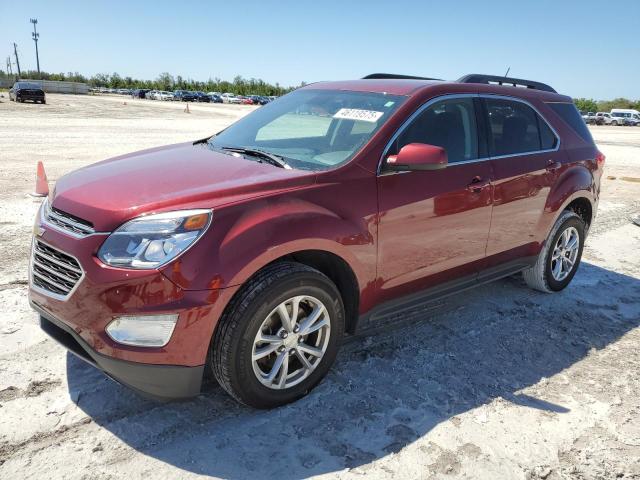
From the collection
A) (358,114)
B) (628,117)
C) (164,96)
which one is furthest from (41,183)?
(164,96)

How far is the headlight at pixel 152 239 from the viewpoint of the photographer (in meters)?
2.52

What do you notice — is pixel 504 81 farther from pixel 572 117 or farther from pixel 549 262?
pixel 549 262

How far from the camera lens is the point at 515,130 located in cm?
439

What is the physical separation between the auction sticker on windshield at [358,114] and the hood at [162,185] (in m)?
0.73

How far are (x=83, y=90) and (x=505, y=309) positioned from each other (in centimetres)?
8408

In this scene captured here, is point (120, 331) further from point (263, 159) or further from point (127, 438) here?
point (263, 159)

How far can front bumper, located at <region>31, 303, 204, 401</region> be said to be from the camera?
2578mm

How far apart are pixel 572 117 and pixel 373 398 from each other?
3.54 metres

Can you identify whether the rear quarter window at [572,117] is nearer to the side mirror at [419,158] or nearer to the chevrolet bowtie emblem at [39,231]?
the side mirror at [419,158]

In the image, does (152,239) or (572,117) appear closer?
(152,239)

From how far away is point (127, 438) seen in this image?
2752mm

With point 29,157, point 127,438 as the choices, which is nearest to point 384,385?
point 127,438

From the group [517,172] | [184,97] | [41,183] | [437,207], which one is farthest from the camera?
[184,97]

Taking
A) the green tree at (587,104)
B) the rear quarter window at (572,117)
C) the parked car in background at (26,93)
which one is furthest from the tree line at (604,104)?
the rear quarter window at (572,117)
